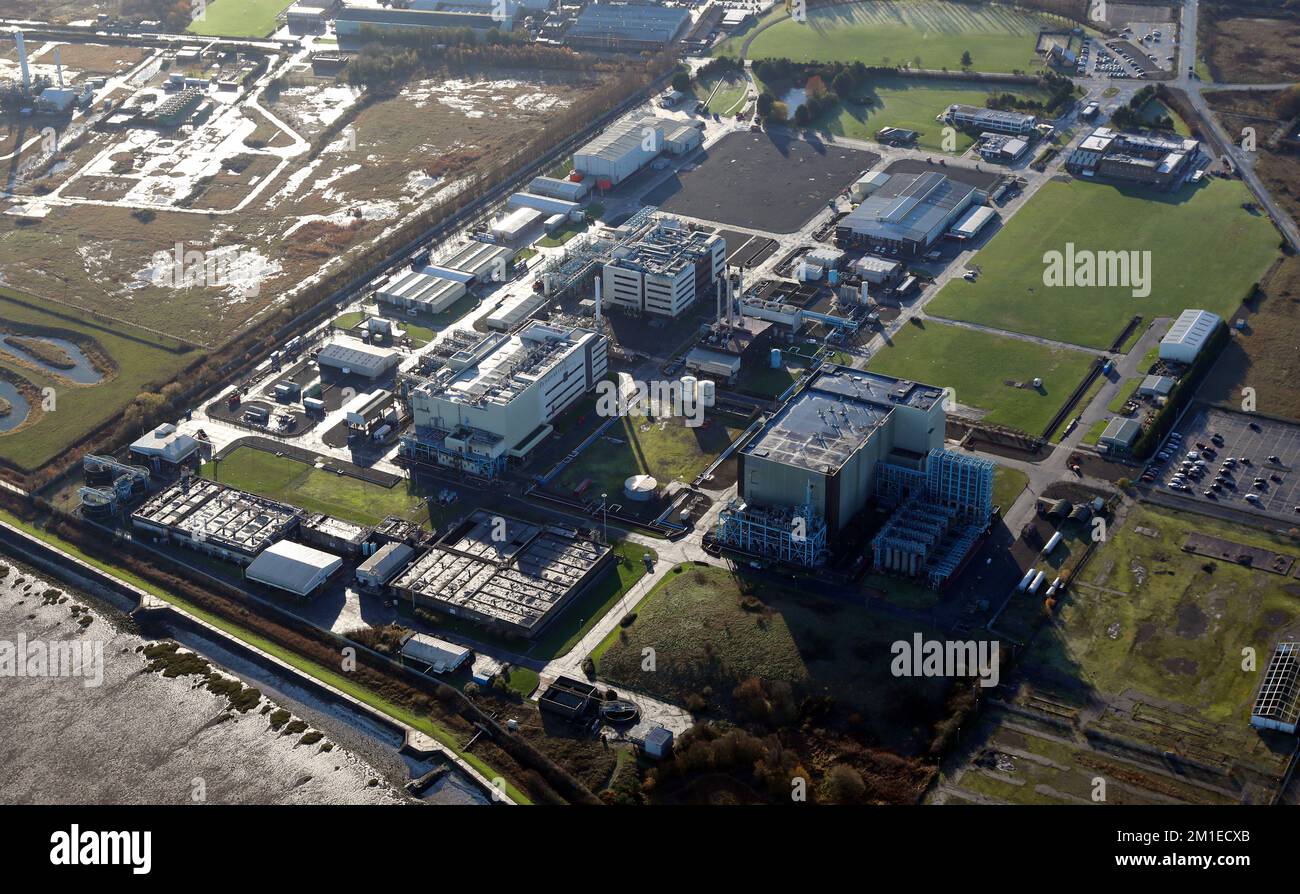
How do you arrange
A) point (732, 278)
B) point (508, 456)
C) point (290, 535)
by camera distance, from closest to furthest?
point (290, 535) → point (508, 456) → point (732, 278)

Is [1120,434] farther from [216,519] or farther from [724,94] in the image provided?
[724,94]

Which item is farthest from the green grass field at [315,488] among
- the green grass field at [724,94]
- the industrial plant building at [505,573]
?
the green grass field at [724,94]

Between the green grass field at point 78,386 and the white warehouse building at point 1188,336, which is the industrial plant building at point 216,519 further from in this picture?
the white warehouse building at point 1188,336

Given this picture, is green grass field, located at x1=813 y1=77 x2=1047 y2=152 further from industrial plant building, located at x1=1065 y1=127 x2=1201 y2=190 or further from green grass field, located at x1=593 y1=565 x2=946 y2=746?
green grass field, located at x1=593 y1=565 x2=946 y2=746

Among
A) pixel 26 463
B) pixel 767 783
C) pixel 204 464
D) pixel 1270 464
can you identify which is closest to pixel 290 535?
pixel 204 464

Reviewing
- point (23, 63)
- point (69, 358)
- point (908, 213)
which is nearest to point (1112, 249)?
point (908, 213)

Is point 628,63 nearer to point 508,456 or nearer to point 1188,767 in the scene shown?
point 508,456
